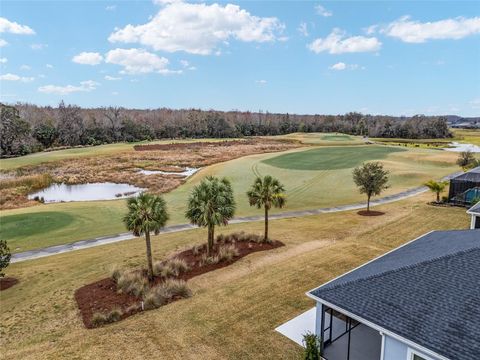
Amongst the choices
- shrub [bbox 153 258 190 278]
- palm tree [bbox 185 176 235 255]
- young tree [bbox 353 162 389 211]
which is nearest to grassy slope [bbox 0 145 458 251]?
young tree [bbox 353 162 389 211]

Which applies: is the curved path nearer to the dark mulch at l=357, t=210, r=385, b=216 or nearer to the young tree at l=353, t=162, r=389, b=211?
the dark mulch at l=357, t=210, r=385, b=216

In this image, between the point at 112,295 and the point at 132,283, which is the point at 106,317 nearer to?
the point at 112,295

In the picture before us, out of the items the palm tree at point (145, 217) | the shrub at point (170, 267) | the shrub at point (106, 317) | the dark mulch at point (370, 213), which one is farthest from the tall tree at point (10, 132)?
the shrub at point (106, 317)

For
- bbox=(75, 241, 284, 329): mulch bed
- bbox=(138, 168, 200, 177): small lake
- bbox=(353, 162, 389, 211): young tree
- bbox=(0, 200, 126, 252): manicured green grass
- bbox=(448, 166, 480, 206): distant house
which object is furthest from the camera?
bbox=(138, 168, 200, 177): small lake

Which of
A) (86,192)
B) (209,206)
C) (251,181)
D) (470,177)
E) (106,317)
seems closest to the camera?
(106,317)

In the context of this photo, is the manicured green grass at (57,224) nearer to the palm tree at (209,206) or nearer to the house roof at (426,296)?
the palm tree at (209,206)

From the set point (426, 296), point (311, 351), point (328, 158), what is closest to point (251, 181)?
point (328, 158)

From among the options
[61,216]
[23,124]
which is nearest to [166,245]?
[61,216]
